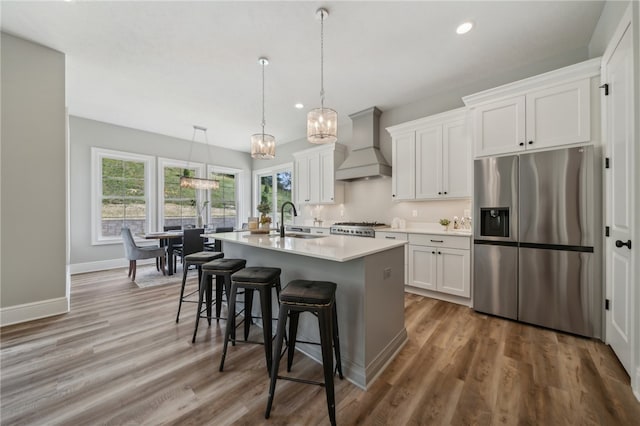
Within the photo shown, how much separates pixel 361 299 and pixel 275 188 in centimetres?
574

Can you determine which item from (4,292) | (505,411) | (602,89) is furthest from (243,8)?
(4,292)

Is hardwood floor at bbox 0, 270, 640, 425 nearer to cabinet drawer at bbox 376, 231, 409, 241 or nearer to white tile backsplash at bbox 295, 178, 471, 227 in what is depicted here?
cabinet drawer at bbox 376, 231, 409, 241

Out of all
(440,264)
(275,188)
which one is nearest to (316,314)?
(440,264)

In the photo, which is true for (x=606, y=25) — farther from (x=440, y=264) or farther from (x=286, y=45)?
(x=286, y=45)

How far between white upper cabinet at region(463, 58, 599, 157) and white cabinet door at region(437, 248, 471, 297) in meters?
1.27

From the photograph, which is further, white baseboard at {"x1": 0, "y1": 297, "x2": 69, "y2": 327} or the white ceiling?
white baseboard at {"x1": 0, "y1": 297, "x2": 69, "y2": 327}

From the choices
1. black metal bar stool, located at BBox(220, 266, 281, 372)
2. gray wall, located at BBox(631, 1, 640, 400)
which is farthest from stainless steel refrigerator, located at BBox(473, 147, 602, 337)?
black metal bar stool, located at BBox(220, 266, 281, 372)

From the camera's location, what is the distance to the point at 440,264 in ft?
10.8

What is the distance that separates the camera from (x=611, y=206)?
6.95 ft

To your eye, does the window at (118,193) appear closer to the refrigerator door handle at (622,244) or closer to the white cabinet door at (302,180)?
the white cabinet door at (302,180)

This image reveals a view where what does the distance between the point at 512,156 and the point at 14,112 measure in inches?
214

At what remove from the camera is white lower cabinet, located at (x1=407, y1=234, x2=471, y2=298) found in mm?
3098

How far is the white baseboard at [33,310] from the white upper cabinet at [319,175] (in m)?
4.10

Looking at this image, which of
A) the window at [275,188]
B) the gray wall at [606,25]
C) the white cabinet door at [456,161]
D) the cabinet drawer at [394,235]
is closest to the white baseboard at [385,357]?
the cabinet drawer at [394,235]
